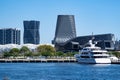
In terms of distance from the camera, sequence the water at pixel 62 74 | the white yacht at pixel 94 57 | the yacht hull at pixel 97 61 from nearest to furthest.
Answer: the water at pixel 62 74 → the yacht hull at pixel 97 61 → the white yacht at pixel 94 57

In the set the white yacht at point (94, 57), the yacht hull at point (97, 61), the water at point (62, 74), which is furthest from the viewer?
the white yacht at point (94, 57)

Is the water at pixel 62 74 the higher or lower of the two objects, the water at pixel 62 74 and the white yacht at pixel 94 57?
the lower

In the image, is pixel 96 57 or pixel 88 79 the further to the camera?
pixel 96 57

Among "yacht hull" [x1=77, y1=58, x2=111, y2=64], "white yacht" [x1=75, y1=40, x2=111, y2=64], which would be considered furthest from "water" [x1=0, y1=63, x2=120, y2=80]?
"white yacht" [x1=75, y1=40, x2=111, y2=64]

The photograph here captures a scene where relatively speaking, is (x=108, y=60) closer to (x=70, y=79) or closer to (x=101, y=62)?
(x=101, y=62)

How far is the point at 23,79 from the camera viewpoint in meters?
71.6

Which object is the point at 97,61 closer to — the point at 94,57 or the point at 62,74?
the point at 94,57

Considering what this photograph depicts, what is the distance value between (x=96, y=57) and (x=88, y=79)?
77.8m

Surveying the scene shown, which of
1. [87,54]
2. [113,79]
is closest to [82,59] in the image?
[87,54]

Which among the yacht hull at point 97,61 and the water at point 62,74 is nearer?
the water at point 62,74

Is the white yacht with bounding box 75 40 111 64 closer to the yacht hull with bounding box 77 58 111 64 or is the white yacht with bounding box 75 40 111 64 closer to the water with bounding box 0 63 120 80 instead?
the yacht hull with bounding box 77 58 111 64

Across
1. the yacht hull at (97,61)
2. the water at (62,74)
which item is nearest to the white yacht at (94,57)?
the yacht hull at (97,61)

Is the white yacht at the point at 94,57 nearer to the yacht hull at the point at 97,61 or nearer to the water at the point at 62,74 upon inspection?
the yacht hull at the point at 97,61

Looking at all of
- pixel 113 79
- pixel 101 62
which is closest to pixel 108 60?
pixel 101 62
